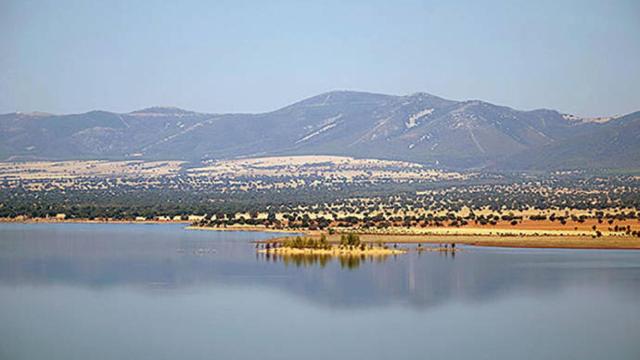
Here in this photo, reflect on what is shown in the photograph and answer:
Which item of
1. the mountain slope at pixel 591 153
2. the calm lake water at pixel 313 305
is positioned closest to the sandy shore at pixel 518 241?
the calm lake water at pixel 313 305

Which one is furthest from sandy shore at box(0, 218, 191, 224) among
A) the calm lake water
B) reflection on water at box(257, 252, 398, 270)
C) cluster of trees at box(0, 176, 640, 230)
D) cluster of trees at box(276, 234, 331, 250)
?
reflection on water at box(257, 252, 398, 270)

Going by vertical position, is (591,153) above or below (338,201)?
above

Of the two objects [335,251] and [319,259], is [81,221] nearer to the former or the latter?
[335,251]

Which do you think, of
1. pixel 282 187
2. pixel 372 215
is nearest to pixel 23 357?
pixel 372 215

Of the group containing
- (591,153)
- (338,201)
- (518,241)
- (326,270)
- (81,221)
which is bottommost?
(326,270)

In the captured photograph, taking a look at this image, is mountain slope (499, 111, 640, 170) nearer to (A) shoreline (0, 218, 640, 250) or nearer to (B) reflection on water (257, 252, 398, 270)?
(A) shoreline (0, 218, 640, 250)

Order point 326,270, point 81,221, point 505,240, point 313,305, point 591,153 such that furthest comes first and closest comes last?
1. point 591,153
2. point 81,221
3. point 505,240
4. point 326,270
5. point 313,305

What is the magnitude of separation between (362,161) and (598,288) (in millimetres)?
140871

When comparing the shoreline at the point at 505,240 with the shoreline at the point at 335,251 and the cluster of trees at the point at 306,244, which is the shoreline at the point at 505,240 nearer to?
the cluster of trees at the point at 306,244

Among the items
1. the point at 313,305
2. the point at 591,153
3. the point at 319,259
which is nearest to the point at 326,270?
the point at 319,259

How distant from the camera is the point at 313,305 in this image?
116 ft

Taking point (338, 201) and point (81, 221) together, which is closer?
point (81, 221)

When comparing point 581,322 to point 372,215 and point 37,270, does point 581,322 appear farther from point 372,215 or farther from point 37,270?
point 372,215

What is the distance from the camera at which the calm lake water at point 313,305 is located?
2888cm
